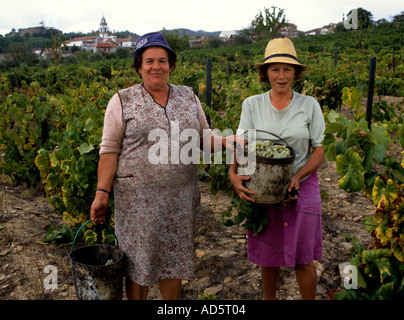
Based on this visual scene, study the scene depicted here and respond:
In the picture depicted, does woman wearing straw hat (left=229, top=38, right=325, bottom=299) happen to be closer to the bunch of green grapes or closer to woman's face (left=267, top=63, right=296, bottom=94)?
woman's face (left=267, top=63, right=296, bottom=94)

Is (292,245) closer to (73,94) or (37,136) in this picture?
(37,136)

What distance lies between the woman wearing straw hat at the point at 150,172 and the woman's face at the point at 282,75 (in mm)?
533

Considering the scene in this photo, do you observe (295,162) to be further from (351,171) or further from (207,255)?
(207,255)

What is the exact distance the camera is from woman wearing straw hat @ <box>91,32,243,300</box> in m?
2.05

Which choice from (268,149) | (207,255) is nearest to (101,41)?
(207,255)

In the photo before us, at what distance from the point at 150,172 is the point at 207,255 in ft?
5.60

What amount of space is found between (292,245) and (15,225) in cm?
311

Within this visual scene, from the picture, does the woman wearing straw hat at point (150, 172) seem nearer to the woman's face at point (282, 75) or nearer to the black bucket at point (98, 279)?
the black bucket at point (98, 279)

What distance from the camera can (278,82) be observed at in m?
2.18

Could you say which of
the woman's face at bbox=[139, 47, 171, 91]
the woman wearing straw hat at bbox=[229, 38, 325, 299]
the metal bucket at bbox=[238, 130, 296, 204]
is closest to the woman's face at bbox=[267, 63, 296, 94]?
the woman wearing straw hat at bbox=[229, 38, 325, 299]

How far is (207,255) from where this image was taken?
3.49m

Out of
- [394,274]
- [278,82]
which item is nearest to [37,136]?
[278,82]

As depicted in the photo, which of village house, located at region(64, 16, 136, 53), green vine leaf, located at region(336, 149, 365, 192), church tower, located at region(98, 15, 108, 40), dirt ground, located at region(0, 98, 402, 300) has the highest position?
church tower, located at region(98, 15, 108, 40)

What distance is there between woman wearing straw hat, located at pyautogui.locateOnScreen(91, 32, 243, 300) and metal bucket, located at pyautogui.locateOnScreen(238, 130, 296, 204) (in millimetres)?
409
